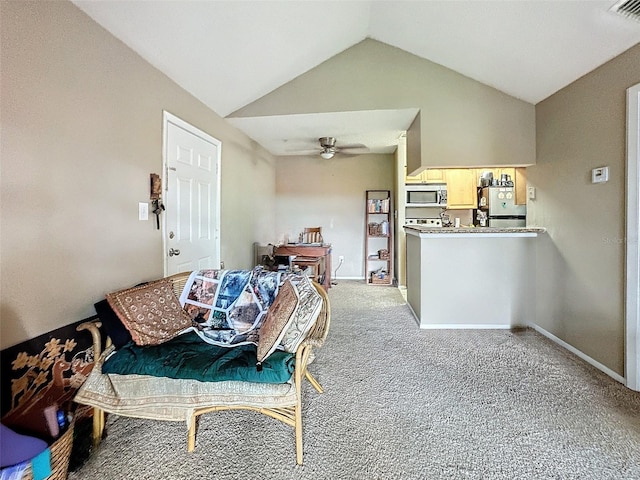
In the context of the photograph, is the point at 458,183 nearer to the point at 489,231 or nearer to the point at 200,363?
the point at 489,231

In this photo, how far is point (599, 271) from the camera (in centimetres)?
235

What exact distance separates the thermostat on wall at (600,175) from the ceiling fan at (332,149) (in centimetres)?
304

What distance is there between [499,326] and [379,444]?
233 centimetres

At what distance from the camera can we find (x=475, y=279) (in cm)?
328

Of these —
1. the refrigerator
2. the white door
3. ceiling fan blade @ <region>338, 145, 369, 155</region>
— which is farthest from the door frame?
ceiling fan blade @ <region>338, 145, 369, 155</region>

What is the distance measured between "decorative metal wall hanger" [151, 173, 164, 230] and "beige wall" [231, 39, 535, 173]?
5.99ft

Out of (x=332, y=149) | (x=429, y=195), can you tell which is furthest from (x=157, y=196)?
(x=429, y=195)

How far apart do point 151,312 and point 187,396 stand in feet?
1.96

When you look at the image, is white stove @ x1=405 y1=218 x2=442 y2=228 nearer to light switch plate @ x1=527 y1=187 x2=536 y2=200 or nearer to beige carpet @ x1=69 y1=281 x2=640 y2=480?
light switch plate @ x1=527 y1=187 x2=536 y2=200

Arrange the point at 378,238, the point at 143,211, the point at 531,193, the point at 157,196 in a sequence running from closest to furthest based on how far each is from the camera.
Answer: the point at 143,211
the point at 157,196
the point at 531,193
the point at 378,238

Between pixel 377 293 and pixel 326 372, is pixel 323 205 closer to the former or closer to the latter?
pixel 377 293

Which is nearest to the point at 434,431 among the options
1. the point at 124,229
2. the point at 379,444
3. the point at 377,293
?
the point at 379,444

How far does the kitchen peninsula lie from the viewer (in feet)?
10.6

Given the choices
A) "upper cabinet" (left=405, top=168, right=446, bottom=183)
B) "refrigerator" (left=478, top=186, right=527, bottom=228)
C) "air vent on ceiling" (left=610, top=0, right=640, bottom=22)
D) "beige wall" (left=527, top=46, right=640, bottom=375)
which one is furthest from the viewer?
"upper cabinet" (left=405, top=168, right=446, bottom=183)
